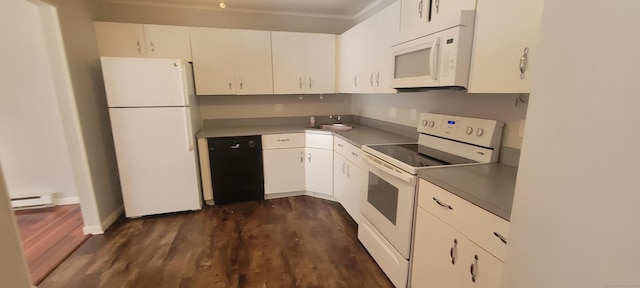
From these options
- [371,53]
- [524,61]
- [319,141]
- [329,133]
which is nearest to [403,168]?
[524,61]

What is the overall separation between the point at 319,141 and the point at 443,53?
1.83m

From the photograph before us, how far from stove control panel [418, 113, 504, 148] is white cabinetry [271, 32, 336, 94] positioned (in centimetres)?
155

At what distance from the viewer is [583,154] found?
0.56 meters

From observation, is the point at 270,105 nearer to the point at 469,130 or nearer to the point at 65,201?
the point at 469,130

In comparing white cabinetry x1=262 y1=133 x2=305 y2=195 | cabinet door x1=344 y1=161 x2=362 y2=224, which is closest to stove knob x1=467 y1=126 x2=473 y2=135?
cabinet door x1=344 y1=161 x2=362 y2=224

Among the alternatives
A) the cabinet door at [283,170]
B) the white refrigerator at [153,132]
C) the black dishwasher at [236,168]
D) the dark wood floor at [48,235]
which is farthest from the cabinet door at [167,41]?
the dark wood floor at [48,235]

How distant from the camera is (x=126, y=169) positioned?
2635mm

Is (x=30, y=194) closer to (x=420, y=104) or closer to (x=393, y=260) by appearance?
(x=393, y=260)

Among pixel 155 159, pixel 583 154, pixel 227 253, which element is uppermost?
pixel 583 154

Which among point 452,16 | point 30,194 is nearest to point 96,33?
point 30,194

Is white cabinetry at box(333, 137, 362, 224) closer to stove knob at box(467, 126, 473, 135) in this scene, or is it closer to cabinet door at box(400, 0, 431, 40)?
stove knob at box(467, 126, 473, 135)

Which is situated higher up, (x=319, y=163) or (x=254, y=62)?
(x=254, y=62)

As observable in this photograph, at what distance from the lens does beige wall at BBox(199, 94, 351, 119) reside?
11.1 ft

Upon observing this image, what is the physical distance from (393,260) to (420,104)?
4.56ft
